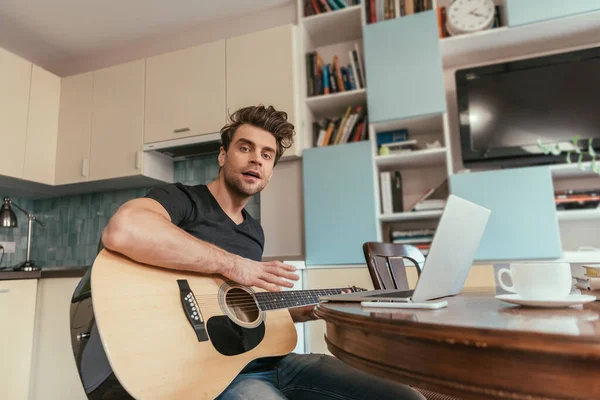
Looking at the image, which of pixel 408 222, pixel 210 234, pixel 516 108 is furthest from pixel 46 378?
pixel 516 108

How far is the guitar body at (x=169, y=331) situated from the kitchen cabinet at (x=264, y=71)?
60.0 inches

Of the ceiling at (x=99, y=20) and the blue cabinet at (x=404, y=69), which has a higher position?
the ceiling at (x=99, y=20)

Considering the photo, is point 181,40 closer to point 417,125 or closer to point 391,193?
point 417,125

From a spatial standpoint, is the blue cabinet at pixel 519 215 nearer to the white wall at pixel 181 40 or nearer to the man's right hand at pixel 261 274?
the man's right hand at pixel 261 274

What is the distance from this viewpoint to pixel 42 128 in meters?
2.95

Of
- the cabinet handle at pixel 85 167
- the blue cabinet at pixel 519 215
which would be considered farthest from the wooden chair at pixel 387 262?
the cabinet handle at pixel 85 167

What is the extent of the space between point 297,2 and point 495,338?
2.78 m

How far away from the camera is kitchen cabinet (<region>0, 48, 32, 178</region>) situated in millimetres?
2645

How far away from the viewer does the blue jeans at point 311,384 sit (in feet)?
2.95

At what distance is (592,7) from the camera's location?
2012 millimetres

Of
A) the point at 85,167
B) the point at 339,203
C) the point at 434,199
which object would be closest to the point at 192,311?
the point at 339,203

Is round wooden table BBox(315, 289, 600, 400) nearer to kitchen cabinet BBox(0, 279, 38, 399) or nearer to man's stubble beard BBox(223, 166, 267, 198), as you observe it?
man's stubble beard BBox(223, 166, 267, 198)

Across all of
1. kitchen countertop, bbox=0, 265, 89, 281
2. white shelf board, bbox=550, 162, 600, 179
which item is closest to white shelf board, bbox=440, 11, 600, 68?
white shelf board, bbox=550, 162, 600, 179

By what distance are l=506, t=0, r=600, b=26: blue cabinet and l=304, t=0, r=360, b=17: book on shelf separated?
0.92 metres
